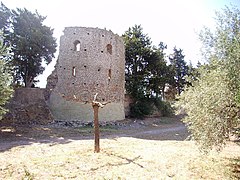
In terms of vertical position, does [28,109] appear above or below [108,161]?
above

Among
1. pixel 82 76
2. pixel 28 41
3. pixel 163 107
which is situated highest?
pixel 28 41

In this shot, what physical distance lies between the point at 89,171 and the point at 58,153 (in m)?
3.17

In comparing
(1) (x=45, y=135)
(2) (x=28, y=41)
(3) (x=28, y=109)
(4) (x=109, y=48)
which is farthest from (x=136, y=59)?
(1) (x=45, y=135)

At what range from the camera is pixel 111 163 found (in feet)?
32.4

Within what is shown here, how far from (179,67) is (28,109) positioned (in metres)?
28.2

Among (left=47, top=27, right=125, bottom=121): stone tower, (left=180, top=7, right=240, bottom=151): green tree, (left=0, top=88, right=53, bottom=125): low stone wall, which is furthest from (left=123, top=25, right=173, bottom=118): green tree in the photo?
(left=180, top=7, right=240, bottom=151): green tree

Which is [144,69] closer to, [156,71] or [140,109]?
[156,71]

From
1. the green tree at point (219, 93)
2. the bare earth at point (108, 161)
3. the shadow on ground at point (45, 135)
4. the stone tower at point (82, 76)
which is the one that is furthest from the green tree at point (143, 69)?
the green tree at point (219, 93)

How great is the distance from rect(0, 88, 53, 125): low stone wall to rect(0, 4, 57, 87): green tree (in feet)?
13.7

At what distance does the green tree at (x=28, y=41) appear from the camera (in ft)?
85.6

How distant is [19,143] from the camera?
14.0 m

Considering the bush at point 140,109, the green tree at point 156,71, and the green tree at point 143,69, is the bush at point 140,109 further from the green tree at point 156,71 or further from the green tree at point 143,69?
the green tree at point 156,71

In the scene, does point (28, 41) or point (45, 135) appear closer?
point (45, 135)

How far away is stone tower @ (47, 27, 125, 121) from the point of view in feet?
75.6
